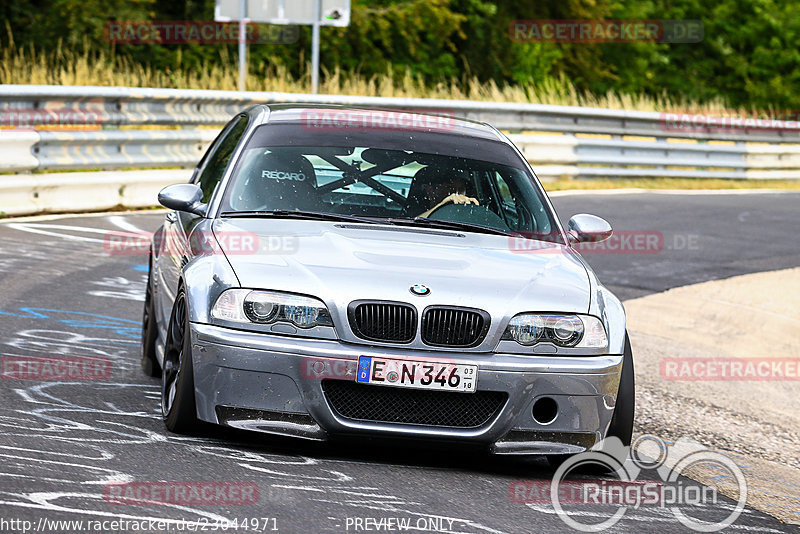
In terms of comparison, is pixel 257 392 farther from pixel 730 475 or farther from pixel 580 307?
pixel 730 475

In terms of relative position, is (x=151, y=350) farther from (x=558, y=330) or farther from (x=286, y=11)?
(x=286, y=11)

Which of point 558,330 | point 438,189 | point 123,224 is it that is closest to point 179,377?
point 558,330

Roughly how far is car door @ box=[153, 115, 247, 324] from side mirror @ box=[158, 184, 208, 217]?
0.17 feet

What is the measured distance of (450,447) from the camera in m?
5.72

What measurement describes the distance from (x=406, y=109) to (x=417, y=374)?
1455 centimetres

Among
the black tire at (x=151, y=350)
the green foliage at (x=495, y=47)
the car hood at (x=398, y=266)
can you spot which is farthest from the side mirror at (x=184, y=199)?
the green foliage at (x=495, y=47)

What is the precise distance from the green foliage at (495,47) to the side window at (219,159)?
14943 millimetres

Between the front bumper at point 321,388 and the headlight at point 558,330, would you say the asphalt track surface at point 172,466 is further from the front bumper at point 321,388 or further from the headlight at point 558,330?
the headlight at point 558,330

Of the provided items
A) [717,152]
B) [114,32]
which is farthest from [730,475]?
[114,32]

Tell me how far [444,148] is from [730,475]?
7.05ft

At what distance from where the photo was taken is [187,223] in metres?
7.00

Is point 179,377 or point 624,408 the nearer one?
point 179,377

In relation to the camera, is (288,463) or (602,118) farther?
(602,118)

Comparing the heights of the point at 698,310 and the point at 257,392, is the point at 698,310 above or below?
below
